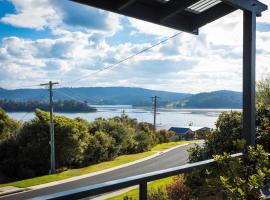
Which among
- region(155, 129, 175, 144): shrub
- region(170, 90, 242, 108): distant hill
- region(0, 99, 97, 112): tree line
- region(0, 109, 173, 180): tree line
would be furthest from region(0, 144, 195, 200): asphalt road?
region(170, 90, 242, 108): distant hill

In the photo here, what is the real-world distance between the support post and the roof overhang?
0.20 m

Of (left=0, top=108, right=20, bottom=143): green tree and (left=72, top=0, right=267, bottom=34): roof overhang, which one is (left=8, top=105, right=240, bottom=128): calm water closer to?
(left=0, top=108, right=20, bottom=143): green tree

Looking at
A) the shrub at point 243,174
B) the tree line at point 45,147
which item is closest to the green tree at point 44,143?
the tree line at point 45,147

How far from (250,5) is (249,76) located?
2.37ft

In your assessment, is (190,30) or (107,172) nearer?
(190,30)

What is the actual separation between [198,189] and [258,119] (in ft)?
11.3

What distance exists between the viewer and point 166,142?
3994cm

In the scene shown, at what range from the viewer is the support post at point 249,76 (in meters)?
3.50

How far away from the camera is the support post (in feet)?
11.5

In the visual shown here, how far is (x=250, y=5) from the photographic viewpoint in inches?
139

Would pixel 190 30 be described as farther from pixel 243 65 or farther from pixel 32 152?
pixel 32 152

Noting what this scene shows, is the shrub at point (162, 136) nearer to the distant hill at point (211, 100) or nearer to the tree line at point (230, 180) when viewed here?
the tree line at point (230, 180)

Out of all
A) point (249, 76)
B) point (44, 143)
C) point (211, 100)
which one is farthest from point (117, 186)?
point (211, 100)

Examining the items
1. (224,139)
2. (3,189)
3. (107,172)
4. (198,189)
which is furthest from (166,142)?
(198,189)
